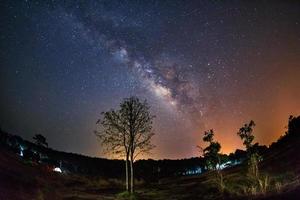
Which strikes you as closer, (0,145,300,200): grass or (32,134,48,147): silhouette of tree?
(0,145,300,200): grass

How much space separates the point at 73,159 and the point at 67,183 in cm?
7302

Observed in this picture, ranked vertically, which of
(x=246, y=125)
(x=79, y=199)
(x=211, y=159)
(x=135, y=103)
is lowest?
(x=79, y=199)

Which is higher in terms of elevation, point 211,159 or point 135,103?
point 135,103

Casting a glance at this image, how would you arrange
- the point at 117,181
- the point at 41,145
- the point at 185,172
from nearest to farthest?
the point at 117,181, the point at 41,145, the point at 185,172

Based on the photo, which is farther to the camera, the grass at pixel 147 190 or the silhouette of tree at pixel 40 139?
the silhouette of tree at pixel 40 139

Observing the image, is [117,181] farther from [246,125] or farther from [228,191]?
[228,191]

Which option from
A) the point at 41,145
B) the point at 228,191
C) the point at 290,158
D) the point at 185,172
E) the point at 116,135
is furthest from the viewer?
the point at 185,172

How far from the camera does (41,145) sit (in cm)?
13050

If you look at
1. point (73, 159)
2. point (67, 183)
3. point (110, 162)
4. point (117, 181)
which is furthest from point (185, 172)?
point (67, 183)

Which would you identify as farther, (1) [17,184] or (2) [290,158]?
(2) [290,158]

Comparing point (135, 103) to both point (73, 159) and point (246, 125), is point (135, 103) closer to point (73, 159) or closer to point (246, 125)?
point (246, 125)

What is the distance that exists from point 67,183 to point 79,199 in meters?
34.3

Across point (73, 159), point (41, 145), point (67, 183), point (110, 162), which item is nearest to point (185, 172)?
point (110, 162)

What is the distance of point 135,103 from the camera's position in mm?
72312
